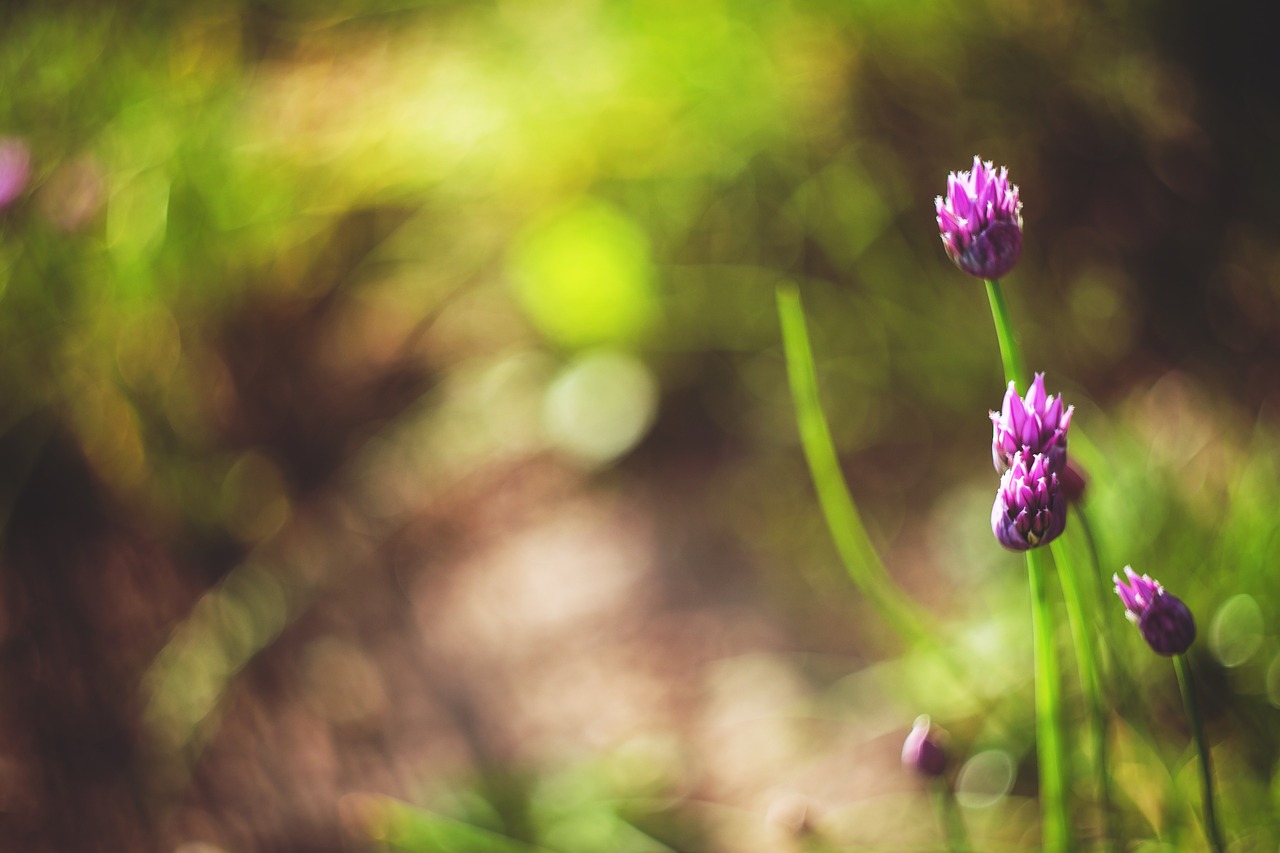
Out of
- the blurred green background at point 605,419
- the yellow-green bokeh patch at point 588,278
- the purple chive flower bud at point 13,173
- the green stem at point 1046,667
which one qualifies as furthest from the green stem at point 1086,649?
the purple chive flower bud at point 13,173

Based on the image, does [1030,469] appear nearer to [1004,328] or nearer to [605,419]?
[1004,328]

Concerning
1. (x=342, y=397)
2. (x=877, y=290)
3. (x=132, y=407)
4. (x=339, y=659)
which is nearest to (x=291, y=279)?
(x=342, y=397)

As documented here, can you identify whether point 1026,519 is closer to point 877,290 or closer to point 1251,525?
point 1251,525

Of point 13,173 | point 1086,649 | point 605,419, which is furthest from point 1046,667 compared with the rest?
point 13,173

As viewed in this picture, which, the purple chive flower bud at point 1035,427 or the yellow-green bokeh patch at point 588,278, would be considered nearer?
the purple chive flower bud at point 1035,427

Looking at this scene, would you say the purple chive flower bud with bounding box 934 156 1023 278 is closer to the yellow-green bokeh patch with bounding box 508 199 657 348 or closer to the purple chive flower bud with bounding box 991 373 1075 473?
the purple chive flower bud with bounding box 991 373 1075 473

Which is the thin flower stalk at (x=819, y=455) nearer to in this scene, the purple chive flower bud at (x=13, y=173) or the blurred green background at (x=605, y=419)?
A: the blurred green background at (x=605, y=419)

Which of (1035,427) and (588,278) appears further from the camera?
(588,278)
